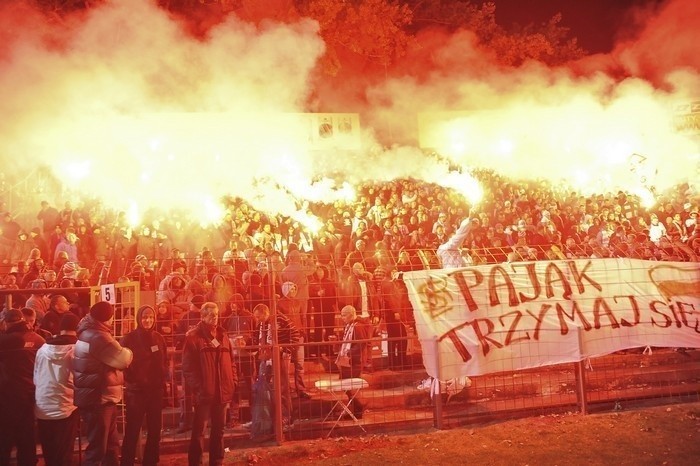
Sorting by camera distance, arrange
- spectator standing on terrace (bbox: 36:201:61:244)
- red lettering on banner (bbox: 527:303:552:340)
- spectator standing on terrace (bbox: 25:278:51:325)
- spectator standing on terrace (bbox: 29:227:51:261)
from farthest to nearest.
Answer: spectator standing on terrace (bbox: 36:201:61:244)
spectator standing on terrace (bbox: 29:227:51:261)
spectator standing on terrace (bbox: 25:278:51:325)
red lettering on banner (bbox: 527:303:552:340)

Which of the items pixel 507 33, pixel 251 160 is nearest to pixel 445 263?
pixel 251 160

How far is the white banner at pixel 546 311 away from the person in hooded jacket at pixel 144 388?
3.11 metres

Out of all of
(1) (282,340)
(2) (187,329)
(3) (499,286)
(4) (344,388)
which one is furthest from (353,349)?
(2) (187,329)

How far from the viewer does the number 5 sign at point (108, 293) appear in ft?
22.0

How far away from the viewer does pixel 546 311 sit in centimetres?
790

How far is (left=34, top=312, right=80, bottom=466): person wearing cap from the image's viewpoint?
6160 millimetres

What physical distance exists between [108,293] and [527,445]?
16.3ft

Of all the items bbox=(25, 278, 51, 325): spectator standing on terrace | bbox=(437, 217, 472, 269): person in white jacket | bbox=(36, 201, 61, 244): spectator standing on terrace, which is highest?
bbox=(36, 201, 61, 244): spectator standing on terrace

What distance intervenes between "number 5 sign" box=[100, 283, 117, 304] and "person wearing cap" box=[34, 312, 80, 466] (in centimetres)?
51

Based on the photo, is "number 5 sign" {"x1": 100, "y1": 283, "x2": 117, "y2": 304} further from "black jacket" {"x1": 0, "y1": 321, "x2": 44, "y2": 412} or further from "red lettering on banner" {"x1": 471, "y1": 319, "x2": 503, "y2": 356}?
"red lettering on banner" {"x1": 471, "y1": 319, "x2": 503, "y2": 356}

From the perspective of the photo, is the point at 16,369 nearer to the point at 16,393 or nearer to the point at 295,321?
the point at 16,393

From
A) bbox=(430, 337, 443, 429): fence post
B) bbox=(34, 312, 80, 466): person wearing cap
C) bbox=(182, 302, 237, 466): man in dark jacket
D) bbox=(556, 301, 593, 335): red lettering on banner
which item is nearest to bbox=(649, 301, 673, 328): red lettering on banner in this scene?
bbox=(556, 301, 593, 335): red lettering on banner

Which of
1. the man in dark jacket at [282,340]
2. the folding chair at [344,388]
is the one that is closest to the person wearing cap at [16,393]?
the man in dark jacket at [282,340]

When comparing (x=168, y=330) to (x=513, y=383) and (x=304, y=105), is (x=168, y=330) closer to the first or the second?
(x=513, y=383)
